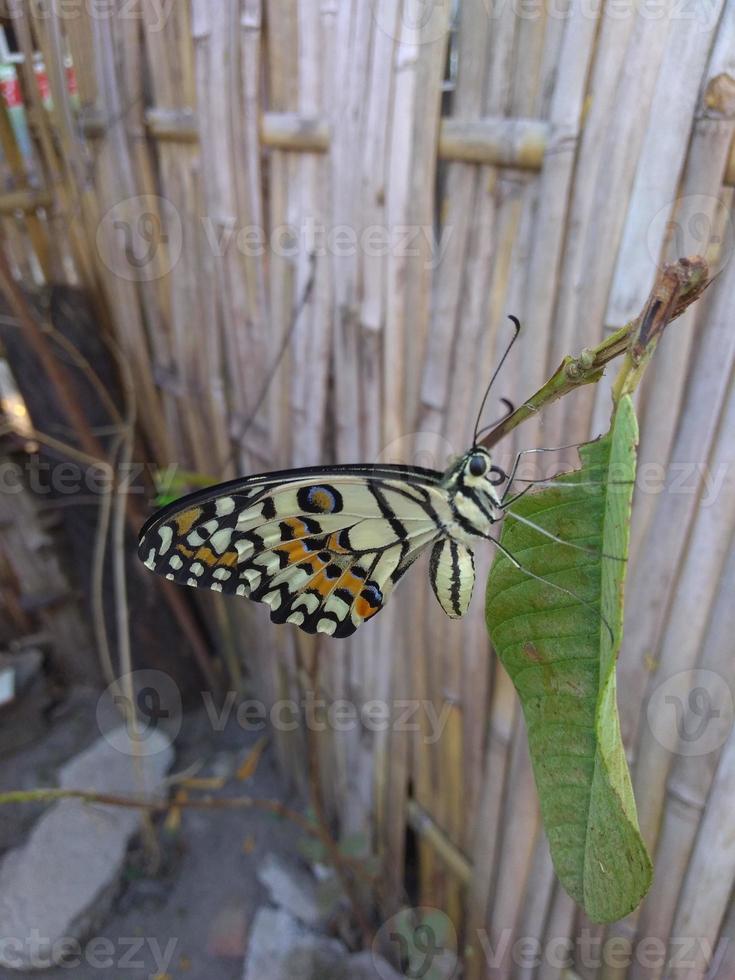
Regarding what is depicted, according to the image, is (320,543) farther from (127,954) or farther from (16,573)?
(16,573)

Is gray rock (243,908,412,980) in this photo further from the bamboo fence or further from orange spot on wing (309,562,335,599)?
orange spot on wing (309,562,335,599)

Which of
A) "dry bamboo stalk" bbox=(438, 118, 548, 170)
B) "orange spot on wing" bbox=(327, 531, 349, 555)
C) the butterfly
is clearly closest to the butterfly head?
the butterfly

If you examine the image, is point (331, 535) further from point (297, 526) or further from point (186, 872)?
point (186, 872)

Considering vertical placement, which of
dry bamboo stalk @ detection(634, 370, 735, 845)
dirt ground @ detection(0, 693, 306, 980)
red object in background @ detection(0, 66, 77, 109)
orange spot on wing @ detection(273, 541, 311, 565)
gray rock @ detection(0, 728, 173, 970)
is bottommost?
dirt ground @ detection(0, 693, 306, 980)

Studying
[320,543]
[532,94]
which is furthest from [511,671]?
[532,94]

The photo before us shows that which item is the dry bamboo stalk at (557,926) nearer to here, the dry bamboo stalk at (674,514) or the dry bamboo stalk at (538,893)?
the dry bamboo stalk at (538,893)

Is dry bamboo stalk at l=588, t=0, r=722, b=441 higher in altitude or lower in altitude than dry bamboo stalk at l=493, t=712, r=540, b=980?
higher

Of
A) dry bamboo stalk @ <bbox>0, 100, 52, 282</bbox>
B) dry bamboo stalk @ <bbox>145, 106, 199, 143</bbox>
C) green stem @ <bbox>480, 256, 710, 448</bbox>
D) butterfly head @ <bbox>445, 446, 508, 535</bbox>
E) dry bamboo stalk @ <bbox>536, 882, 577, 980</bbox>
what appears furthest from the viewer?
dry bamboo stalk @ <bbox>0, 100, 52, 282</bbox>

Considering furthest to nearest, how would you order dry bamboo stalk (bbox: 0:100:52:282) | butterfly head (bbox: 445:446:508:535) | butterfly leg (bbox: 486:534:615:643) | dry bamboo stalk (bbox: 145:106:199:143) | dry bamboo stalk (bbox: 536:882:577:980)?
dry bamboo stalk (bbox: 0:100:52:282), dry bamboo stalk (bbox: 145:106:199:143), dry bamboo stalk (bbox: 536:882:577:980), butterfly head (bbox: 445:446:508:535), butterfly leg (bbox: 486:534:615:643)
